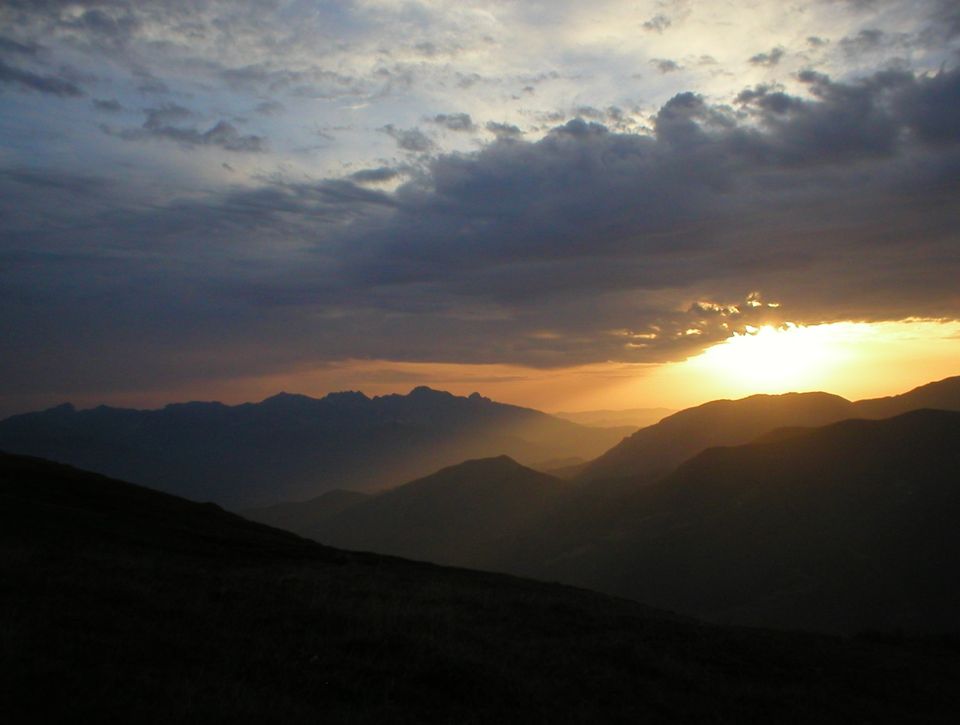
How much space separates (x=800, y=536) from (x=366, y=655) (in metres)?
137

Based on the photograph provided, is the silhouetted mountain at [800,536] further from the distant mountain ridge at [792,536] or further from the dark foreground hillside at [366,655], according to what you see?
the dark foreground hillside at [366,655]

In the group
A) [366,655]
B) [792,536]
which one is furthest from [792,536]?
[366,655]

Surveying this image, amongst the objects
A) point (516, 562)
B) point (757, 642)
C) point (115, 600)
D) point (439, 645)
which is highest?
point (115, 600)

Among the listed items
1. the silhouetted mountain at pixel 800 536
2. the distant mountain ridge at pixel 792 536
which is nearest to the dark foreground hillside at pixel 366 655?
the distant mountain ridge at pixel 792 536

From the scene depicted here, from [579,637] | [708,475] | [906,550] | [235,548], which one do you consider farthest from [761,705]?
[708,475]

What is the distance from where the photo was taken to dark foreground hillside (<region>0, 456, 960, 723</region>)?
35.2ft

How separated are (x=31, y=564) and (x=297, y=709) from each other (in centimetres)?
1200

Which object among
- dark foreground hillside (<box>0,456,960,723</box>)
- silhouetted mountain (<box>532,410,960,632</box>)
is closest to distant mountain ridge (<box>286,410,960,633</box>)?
silhouetted mountain (<box>532,410,960,632</box>)

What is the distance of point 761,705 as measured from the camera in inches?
617

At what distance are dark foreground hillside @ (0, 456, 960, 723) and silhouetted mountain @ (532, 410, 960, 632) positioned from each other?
87510mm

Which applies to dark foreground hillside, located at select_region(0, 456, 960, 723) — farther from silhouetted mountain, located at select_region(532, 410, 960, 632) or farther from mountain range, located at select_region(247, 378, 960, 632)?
silhouetted mountain, located at select_region(532, 410, 960, 632)

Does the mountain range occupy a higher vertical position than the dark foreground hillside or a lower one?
lower

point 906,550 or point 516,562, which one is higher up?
point 906,550

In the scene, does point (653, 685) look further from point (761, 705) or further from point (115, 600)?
point (115, 600)
